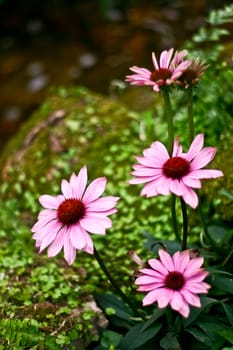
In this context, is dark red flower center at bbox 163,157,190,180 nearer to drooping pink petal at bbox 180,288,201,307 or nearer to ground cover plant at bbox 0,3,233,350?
ground cover plant at bbox 0,3,233,350

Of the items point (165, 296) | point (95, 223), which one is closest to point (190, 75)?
point (95, 223)

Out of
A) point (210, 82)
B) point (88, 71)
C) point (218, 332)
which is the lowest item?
point (88, 71)

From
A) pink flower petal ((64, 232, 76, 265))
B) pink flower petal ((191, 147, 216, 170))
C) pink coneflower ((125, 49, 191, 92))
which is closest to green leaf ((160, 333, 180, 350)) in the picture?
pink flower petal ((64, 232, 76, 265))

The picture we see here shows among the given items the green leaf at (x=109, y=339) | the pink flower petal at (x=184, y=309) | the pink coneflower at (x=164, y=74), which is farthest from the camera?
the green leaf at (x=109, y=339)

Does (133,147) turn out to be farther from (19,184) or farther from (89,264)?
(89,264)

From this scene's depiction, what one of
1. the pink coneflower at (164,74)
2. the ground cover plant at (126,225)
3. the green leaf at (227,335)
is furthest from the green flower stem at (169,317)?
the pink coneflower at (164,74)

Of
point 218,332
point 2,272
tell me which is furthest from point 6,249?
point 218,332

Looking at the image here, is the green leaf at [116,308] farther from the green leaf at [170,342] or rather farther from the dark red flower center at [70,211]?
the dark red flower center at [70,211]
